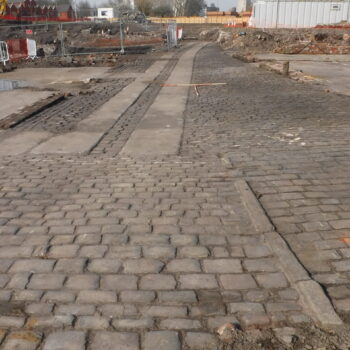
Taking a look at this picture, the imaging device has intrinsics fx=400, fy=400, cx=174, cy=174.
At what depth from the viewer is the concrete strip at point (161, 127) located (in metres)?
6.70

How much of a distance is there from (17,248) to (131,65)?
1842 cm

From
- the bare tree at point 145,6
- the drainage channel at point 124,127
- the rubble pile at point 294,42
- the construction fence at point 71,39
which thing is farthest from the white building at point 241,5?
the drainage channel at point 124,127

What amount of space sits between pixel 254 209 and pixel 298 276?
123cm

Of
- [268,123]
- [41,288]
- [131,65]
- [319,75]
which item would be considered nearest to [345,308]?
[41,288]

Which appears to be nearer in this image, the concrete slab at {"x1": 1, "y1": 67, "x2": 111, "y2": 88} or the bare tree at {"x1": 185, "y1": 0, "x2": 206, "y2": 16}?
the concrete slab at {"x1": 1, "y1": 67, "x2": 111, "y2": 88}

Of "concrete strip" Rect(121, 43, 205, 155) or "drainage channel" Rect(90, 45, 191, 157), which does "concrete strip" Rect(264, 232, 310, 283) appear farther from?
"drainage channel" Rect(90, 45, 191, 157)

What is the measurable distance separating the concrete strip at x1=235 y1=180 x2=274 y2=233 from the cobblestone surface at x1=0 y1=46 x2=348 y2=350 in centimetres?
7

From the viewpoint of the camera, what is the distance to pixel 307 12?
139 feet

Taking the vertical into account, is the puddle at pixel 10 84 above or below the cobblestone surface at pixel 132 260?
above

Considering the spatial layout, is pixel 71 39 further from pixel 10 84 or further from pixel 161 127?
pixel 161 127

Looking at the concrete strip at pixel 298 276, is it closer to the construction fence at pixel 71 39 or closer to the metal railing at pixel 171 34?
the construction fence at pixel 71 39

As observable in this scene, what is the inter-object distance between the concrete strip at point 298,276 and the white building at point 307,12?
43627 mm

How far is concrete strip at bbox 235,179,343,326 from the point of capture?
2668 mm

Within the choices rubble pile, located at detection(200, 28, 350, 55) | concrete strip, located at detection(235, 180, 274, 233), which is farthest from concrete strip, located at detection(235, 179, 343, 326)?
rubble pile, located at detection(200, 28, 350, 55)
